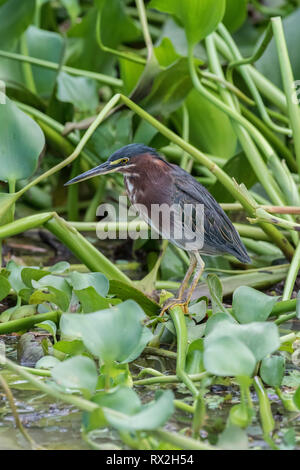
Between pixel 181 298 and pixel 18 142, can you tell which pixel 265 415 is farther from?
pixel 18 142

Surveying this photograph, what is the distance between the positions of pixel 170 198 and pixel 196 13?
839 millimetres

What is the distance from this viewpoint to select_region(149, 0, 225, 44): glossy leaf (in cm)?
314

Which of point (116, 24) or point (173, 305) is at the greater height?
point (116, 24)

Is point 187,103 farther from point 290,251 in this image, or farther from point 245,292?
point 245,292

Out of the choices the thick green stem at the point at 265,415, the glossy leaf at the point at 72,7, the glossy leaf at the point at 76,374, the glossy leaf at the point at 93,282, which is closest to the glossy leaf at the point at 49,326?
the glossy leaf at the point at 93,282

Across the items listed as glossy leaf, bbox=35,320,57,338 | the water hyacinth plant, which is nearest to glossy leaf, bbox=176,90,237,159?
the water hyacinth plant

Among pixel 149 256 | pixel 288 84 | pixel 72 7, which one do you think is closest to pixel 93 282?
pixel 149 256

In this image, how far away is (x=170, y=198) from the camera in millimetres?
2898

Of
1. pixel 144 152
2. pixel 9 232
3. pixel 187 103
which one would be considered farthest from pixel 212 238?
pixel 187 103

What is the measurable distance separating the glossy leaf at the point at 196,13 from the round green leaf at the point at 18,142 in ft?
2.83

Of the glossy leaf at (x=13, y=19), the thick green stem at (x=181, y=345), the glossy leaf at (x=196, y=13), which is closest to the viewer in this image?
the thick green stem at (x=181, y=345)

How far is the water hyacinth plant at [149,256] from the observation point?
195cm

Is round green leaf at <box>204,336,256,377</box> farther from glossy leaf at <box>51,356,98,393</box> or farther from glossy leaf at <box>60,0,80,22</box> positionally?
glossy leaf at <box>60,0,80,22</box>

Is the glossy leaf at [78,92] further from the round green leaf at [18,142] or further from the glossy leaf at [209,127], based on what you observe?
the round green leaf at [18,142]
